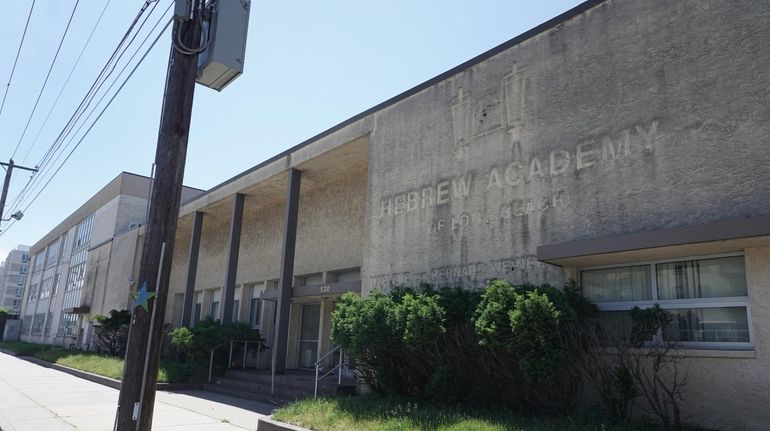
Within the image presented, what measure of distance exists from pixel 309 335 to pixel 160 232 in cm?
1222

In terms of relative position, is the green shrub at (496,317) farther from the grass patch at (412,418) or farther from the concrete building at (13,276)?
the concrete building at (13,276)

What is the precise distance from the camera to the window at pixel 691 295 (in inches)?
290

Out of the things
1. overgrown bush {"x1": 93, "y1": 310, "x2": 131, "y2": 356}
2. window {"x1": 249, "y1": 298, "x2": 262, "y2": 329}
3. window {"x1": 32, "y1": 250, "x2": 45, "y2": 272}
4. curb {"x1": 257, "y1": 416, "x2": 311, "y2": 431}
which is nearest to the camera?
curb {"x1": 257, "y1": 416, "x2": 311, "y2": 431}

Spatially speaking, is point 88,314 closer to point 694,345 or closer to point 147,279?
point 147,279

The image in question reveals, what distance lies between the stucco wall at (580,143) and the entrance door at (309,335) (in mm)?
5733

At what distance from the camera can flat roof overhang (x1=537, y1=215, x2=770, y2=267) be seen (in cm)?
658

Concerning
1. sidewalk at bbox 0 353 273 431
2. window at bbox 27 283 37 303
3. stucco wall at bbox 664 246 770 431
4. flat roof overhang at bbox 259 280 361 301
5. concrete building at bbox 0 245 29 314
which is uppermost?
concrete building at bbox 0 245 29 314

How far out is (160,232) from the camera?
253 inches

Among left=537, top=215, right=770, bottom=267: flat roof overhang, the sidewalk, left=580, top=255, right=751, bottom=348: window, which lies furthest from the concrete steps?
left=580, top=255, right=751, bottom=348: window

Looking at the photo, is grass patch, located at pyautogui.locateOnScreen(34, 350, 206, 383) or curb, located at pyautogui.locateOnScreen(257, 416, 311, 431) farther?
grass patch, located at pyautogui.locateOnScreen(34, 350, 206, 383)

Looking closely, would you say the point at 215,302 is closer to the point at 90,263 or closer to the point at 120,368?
the point at 120,368

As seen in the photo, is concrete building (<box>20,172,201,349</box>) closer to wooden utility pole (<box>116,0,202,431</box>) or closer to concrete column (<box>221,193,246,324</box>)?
concrete column (<box>221,193,246,324</box>)

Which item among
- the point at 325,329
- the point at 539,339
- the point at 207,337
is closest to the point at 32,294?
the point at 207,337

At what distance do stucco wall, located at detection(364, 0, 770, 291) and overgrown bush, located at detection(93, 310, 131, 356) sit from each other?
16.9 metres
